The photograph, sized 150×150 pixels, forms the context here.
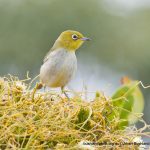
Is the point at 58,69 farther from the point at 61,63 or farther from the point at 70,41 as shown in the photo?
the point at 70,41

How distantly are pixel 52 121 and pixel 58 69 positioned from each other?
151 centimetres

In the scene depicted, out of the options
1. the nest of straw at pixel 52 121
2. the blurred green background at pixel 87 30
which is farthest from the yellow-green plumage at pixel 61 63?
the blurred green background at pixel 87 30

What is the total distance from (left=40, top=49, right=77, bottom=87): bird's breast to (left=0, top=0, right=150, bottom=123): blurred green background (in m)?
4.85

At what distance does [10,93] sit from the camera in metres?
1.72

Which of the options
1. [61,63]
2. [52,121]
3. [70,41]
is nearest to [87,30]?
[70,41]

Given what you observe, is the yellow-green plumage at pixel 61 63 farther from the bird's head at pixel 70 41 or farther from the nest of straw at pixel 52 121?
the nest of straw at pixel 52 121

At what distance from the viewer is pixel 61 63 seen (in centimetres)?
316

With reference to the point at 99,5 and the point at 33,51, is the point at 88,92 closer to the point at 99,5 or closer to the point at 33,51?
the point at 33,51

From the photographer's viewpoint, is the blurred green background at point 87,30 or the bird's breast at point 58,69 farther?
the blurred green background at point 87,30

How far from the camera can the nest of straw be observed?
5.08ft

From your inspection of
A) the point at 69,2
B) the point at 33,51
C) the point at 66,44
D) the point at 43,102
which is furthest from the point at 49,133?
the point at 69,2

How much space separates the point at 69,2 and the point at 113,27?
0.66 meters

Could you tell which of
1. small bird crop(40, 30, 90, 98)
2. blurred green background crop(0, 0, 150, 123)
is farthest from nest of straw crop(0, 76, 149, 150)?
blurred green background crop(0, 0, 150, 123)

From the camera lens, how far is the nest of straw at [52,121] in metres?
1.55
